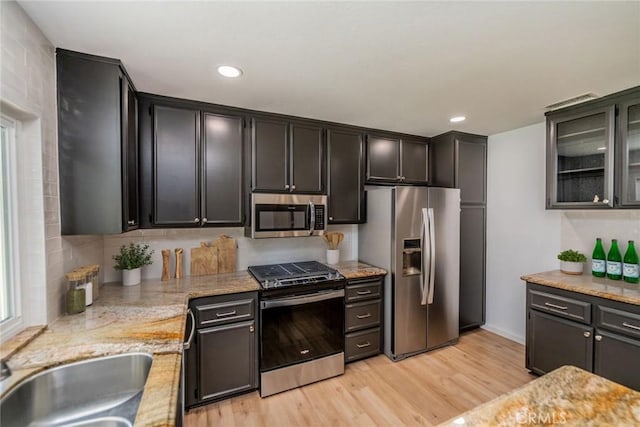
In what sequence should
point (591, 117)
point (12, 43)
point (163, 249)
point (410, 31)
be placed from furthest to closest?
point (163, 249)
point (591, 117)
point (410, 31)
point (12, 43)

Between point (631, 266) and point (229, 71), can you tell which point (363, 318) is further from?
point (229, 71)

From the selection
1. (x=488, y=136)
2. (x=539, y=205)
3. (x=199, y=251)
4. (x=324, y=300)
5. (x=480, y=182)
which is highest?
(x=488, y=136)

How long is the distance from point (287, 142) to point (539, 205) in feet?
9.03

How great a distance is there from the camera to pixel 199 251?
2582 mm

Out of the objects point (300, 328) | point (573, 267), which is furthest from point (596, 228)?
point (300, 328)

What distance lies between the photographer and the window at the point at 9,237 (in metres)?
1.31

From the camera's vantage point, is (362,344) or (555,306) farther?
(362,344)

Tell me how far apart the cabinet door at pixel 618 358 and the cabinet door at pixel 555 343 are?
0.05 m

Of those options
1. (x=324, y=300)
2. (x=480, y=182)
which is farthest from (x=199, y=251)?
(x=480, y=182)

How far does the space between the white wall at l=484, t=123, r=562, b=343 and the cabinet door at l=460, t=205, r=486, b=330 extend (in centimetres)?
10

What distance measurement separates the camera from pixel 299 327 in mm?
2387

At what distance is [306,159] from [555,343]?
2.70 m

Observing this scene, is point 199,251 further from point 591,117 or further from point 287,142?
point 591,117

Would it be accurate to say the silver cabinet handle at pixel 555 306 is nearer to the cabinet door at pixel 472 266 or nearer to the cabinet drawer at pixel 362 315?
the cabinet door at pixel 472 266
